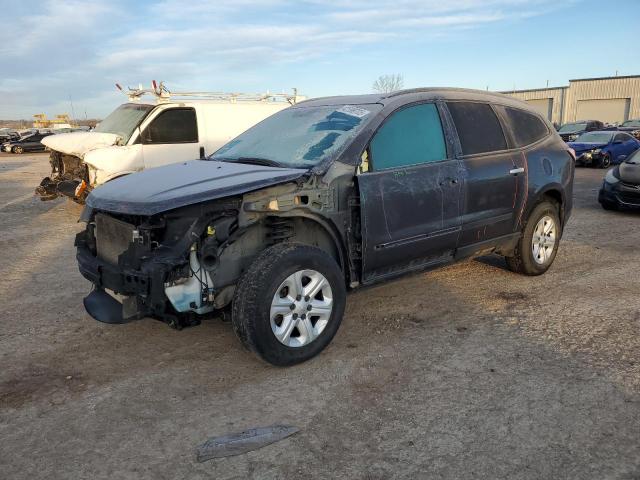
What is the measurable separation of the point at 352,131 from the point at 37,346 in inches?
114

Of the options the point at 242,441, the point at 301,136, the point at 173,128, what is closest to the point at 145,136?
the point at 173,128

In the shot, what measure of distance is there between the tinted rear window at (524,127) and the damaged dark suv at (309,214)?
1.3 inches

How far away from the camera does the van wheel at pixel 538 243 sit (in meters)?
5.28

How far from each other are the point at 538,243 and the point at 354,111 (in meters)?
2.55

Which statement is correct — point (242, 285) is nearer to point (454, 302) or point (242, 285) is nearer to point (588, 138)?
point (454, 302)

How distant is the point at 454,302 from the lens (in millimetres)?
4840

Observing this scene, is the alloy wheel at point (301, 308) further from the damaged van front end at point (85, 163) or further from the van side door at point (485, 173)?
the damaged van front end at point (85, 163)

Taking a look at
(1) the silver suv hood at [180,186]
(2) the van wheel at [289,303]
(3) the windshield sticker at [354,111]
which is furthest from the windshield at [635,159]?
(1) the silver suv hood at [180,186]

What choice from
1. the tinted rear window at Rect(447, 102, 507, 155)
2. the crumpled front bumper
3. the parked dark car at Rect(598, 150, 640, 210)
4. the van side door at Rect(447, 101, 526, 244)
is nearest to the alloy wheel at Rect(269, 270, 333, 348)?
the crumpled front bumper

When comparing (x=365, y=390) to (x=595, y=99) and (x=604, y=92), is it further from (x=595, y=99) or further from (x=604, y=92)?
(x=595, y=99)

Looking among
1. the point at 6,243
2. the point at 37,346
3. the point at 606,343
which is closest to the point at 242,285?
the point at 37,346

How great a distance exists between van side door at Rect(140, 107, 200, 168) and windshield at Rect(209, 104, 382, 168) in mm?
4614

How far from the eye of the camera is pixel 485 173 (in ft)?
15.3

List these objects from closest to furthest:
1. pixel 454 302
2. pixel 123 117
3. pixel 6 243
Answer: pixel 454 302, pixel 6 243, pixel 123 117
